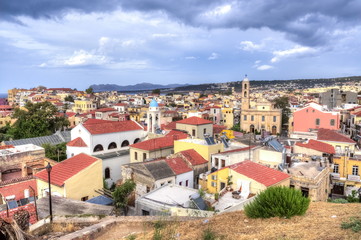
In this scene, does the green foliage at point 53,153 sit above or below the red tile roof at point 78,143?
below

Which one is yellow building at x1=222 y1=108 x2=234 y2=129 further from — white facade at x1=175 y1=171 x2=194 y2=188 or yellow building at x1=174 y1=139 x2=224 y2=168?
white facade at x1=175 y1=171 x2=194 y2=188

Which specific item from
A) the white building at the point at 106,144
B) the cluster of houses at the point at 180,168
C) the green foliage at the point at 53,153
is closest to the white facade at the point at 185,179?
the cluster of houses at the point at 180,168

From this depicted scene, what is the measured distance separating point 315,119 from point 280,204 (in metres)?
39.2

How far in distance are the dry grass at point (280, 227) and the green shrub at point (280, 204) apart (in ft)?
0.64

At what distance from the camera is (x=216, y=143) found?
82.9 ft

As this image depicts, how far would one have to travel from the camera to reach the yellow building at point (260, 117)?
183ft

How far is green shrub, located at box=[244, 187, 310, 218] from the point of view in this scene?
354 inches

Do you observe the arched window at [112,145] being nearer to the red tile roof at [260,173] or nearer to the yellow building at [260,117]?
the red tile roof at [260,173]

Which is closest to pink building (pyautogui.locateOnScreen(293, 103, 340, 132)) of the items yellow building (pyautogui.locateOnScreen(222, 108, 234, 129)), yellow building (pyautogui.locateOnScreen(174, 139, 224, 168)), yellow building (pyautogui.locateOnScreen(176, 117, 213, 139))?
yellow building (pyautogui.locateOnScreen(176, 117, 213, 139))

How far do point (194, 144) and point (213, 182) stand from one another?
6140 mm

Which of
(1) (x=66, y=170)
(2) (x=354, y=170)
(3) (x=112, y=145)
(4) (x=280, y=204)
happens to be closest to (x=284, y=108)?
(2) (x=354, y=170)

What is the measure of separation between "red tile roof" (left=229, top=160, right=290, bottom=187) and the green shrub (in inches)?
276

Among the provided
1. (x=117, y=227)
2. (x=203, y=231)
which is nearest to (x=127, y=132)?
(x=117, y=227)

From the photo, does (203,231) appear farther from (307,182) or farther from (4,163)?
(4,163)
